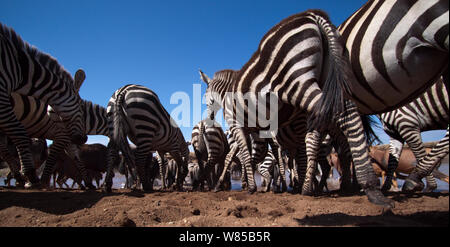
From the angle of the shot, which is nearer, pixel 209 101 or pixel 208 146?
pixel 209 101

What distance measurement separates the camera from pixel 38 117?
585 centimetres

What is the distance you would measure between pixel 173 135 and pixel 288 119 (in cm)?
462

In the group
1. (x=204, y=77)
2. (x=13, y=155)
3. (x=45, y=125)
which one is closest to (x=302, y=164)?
(x=204, y=77)

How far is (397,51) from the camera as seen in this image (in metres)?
1.98

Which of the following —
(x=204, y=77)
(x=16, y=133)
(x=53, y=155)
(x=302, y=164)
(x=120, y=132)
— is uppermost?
(x=204, y=77)

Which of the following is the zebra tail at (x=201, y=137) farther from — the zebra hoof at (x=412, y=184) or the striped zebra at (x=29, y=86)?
the zebra hoof at (x=412, y=184)

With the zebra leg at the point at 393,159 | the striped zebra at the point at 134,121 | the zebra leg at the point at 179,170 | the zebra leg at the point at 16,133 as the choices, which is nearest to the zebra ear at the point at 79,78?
the striped zebra at the point at 134,121

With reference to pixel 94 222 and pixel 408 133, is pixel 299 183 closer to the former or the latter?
pixel 408 133

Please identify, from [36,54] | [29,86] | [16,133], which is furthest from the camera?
[36,54]

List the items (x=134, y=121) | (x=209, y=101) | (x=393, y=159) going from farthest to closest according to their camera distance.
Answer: (x=209, y=101), (x=134, y=121), (x=393, y=159)

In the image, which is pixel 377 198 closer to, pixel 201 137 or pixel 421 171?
pixel 421 171

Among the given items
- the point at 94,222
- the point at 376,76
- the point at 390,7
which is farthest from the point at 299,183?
the point at 94,222

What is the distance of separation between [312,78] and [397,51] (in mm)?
788

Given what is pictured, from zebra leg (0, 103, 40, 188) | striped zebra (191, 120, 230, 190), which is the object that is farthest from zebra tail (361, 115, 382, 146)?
zebra leg (0, 103, 40, 188)
